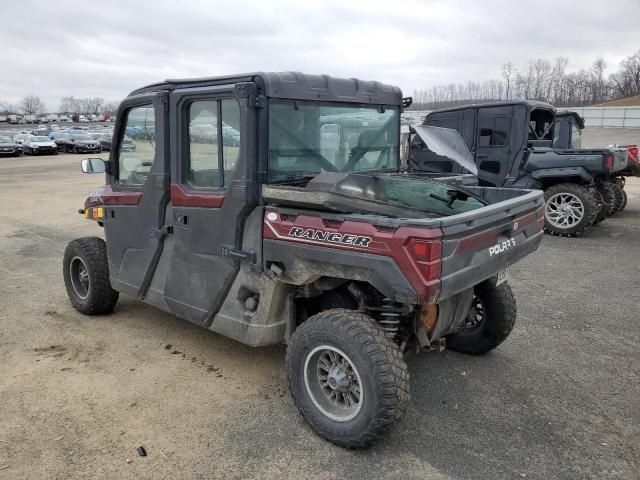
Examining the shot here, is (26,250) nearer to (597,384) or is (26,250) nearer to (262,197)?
(262,197)

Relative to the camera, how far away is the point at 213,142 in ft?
12.4

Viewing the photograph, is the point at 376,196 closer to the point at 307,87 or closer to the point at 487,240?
the point at 487,240

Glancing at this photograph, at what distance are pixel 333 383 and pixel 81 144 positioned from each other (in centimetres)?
3723

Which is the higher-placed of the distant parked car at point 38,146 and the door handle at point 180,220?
the distant parked car at point 38,146

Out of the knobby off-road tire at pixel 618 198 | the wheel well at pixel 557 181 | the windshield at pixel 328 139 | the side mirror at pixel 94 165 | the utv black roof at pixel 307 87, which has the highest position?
the utv black roof at pixel 307 87

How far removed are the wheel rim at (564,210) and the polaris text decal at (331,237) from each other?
287 inches

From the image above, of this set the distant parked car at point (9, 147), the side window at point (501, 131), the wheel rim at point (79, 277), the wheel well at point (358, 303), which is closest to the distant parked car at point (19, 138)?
the distant parked car at point (9, 147)

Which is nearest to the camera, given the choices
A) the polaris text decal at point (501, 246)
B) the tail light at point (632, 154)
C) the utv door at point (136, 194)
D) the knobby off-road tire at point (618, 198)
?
the polaris text decal at point (501, 246)

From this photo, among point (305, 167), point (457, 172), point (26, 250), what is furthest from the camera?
point (26, 250)

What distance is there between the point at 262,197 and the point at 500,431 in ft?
6.85

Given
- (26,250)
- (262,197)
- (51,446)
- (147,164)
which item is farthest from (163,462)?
(26,250)

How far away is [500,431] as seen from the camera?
→ 3.35m

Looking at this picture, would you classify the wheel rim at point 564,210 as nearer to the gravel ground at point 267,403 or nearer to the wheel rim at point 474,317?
the gravel ground at point 267,403

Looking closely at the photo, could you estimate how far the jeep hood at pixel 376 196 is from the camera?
3158 mm
